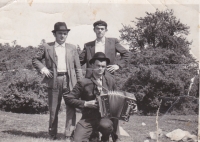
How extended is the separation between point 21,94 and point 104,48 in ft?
4.50

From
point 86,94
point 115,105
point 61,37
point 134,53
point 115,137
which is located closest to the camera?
point 115,105

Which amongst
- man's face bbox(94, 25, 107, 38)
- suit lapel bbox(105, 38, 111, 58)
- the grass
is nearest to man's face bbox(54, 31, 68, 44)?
man's face bbox(94, 25, 107, 38)

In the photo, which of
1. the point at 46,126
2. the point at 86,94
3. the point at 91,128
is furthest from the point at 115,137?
the point at 46,126

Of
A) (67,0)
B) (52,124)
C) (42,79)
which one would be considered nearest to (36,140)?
(52,124)

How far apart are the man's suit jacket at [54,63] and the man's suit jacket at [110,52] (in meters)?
0.11

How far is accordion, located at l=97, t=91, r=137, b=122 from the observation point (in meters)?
3.10

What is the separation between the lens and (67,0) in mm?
4020

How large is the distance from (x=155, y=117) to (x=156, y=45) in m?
1.03

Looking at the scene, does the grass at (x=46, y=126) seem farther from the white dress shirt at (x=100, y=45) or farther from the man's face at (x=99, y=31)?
the man's face at (x=99, y=31)

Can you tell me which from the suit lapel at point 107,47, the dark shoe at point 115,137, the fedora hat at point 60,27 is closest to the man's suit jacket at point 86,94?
the dark shoe at point 115,137

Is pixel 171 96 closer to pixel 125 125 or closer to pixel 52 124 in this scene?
pixel 125 125

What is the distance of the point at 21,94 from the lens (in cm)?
400

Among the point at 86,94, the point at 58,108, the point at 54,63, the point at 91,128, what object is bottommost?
the point at 91,128

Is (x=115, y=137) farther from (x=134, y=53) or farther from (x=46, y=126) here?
(x=134, y=53)
